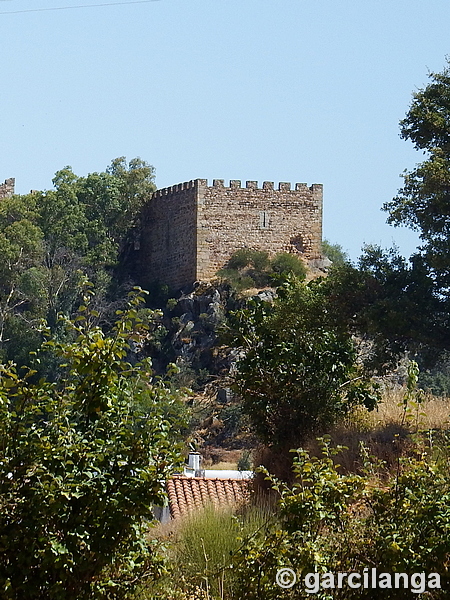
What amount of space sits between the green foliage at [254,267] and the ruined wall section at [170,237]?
1.65 m

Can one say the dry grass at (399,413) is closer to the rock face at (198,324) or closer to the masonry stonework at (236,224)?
the rock face at (198,324)

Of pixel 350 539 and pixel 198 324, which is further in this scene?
pixel 198 324

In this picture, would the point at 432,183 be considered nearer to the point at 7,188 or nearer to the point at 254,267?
the point at 254,267

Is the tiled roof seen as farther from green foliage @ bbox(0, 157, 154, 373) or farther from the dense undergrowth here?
green foliage @ bbox(0, 157, 154, 373)

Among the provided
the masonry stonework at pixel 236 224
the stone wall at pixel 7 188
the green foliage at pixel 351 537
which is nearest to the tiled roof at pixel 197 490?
the green foliage at pixel 351 537

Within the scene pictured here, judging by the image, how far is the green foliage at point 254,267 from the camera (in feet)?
152

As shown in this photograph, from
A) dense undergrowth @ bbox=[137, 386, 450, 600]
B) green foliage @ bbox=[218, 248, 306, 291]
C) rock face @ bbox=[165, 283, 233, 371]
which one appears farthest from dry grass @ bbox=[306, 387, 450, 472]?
green foliage @ bbox=[218, 248, 306, 291]

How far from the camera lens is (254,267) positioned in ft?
156

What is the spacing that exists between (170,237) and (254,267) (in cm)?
494

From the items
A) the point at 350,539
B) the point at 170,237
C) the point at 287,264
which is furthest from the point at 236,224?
the point at 350,539

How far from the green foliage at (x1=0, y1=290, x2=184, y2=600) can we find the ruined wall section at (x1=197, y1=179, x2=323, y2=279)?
38.3 metres

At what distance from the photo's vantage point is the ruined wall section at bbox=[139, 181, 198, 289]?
49219 millimetres

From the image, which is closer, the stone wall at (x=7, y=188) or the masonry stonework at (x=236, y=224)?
A: the masonry stonework at (x=236, y=224)

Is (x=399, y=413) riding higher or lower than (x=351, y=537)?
higher
